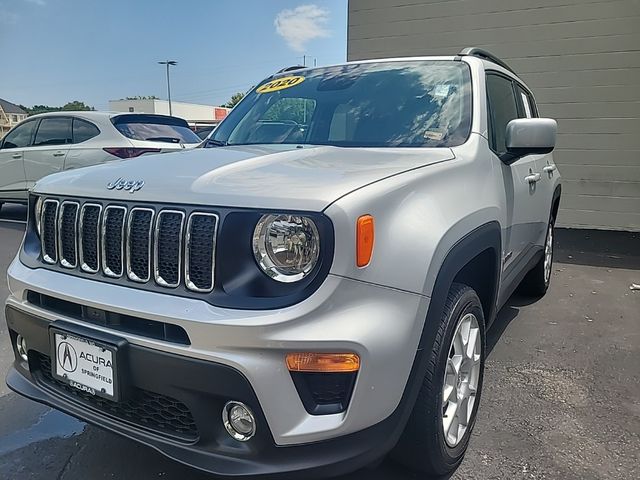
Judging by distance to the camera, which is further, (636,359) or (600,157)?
(600,157)

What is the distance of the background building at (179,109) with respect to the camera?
203ft

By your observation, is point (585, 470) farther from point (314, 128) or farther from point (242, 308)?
point (314, 128)

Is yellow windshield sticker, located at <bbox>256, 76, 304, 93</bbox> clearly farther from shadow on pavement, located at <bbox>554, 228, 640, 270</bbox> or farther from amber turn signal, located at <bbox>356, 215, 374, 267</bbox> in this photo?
shadow on pavement, located at <bbox>554, 228, 640, 270</bbox>

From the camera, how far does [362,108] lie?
Answer: 2.99 meters

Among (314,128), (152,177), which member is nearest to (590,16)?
(314,128)

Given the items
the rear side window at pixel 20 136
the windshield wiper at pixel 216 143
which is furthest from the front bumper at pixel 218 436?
the rear side window at pixel 20 136

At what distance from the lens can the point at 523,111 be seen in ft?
13.7

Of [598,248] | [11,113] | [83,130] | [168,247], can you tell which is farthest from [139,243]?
A: [11,113]

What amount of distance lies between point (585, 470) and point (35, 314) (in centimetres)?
235

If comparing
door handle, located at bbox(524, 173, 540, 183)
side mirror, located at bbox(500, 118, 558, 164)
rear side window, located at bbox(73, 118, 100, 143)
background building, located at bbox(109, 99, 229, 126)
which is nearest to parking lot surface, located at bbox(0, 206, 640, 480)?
door handle, located at bbox(524, 173, 540, 183)

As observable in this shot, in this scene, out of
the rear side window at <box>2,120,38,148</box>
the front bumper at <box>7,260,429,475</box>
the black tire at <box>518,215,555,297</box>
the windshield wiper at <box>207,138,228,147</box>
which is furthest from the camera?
the rear side window at <box>2,120,38,148</box>

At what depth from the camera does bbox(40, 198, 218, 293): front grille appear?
1.75m

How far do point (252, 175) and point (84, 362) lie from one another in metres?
0.88

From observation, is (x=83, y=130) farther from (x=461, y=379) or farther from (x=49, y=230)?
(x=461, y=379)
